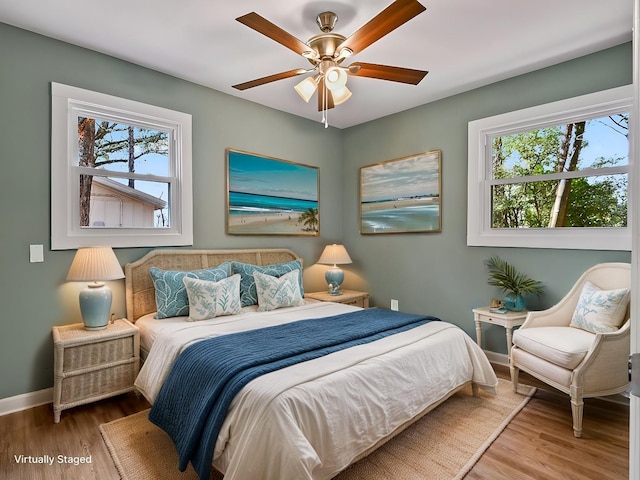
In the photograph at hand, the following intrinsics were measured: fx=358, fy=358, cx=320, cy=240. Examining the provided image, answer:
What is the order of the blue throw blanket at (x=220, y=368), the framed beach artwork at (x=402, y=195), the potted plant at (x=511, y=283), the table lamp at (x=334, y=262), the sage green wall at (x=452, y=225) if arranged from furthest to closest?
the table lamp at (x=334, y=262) < the framed beach artwork at (x=402, y=195) < the potted plant at (x=511, y=283) < the sage green wall at (x=452, y=225) < the blue throw blanket at (x=220, y=368)

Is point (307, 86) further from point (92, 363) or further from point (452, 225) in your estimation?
point (92, 363)

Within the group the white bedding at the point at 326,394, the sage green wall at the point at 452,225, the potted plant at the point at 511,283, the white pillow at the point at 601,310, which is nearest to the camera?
the white bedding at the point at 326,394

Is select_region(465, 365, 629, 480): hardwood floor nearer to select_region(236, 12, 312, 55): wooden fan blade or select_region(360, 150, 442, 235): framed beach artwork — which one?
select_region(360, 150, 442, 235): framed beach artwork

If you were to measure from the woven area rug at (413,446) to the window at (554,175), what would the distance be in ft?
4.80

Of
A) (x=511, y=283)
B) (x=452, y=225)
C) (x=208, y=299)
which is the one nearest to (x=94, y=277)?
(x=208, y=299)

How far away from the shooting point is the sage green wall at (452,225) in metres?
2.99

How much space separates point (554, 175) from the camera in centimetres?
317

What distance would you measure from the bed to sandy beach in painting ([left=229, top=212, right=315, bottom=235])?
975mm

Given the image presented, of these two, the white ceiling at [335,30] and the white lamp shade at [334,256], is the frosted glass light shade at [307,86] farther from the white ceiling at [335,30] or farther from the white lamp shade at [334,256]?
the white lamp shade at [334,256]

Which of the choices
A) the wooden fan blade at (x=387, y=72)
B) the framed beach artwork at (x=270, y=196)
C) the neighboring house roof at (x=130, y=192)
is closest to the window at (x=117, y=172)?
the neighboring house roof at (x=130, y=192)

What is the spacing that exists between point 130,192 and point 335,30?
86.0 inches

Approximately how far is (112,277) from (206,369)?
4.10 feet

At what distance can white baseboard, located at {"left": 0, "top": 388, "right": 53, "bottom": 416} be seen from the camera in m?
2.51

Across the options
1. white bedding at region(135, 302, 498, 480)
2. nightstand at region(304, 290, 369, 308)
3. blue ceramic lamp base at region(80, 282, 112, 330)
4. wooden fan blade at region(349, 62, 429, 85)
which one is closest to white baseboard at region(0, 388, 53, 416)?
blue ceramic lamp base at region(80, 282, 112, 330)
